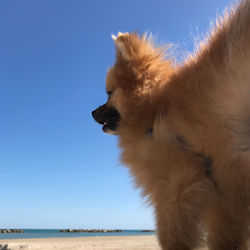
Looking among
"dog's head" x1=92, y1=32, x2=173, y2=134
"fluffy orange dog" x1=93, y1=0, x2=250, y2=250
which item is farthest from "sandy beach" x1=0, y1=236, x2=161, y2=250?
"dog's head" x1=92, y1=32, x2=173, y2=134

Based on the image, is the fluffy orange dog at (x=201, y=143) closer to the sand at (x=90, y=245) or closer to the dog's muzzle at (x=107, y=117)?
the dog's muzzle at (x=107, y=117)

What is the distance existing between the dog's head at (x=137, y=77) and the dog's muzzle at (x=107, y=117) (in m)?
0.19

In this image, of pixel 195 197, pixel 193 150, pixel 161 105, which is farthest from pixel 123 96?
pixel 195 197

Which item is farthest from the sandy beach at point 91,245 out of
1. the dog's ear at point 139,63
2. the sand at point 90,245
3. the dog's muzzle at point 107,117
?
the dog's ear at point 139,63

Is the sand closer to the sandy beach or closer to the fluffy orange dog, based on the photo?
the sandy beach

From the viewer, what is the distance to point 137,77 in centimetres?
298

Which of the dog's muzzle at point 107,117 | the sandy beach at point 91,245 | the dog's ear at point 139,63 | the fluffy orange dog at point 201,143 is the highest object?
the dog's ear at point 139,63

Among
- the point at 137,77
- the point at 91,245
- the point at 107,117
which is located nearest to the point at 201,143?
the point at 137,77

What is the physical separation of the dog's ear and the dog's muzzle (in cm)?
59

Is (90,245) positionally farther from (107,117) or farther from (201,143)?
(201,143)

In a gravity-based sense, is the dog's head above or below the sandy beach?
above

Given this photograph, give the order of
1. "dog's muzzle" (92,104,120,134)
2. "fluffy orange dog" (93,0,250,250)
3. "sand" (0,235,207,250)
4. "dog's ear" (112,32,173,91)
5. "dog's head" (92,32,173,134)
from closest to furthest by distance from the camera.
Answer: "fluffy orange dog" (93,0,250,250) < "dog's head" (92,32,173,134) < "dog's ear" (112,32,173,91) < "dog's muzzle" (92,104,120,134) < "sand" (0,235,207,250)

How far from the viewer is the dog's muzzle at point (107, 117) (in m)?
3.53

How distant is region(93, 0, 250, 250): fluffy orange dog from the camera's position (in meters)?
2.04
